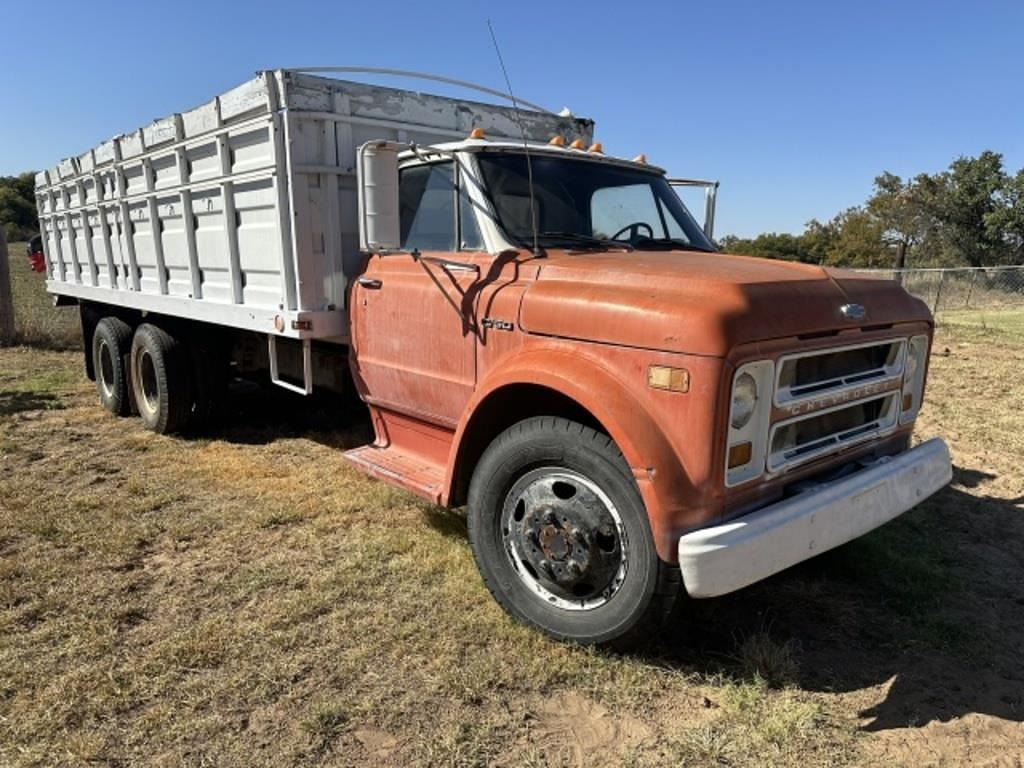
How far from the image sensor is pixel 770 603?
3561 mm

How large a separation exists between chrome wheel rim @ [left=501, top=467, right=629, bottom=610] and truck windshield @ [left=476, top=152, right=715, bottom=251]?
1.25m

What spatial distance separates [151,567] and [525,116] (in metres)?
A: 3.95

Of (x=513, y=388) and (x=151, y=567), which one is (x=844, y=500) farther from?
(x=151, y=567)

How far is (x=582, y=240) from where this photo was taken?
12.4 feet

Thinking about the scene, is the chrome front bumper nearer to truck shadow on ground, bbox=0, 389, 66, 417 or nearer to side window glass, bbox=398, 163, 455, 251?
side window glass, bbox=398, 163, 455, 251

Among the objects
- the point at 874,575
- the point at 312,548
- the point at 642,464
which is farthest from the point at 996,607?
the point at 312,548

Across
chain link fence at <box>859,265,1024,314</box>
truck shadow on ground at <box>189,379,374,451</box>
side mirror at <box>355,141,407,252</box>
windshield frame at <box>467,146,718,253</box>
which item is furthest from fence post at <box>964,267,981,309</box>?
side mirror at <box>355,141,407,252</box>

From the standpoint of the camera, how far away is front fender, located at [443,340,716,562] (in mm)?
2619

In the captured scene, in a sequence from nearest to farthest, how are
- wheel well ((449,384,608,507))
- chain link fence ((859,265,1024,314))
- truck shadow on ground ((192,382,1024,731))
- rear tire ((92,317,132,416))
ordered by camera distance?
1. truck shadow on ground ((192,382,1024,731))
2. wheel well ((449,384,608,507))
3. rear tire ((92,317,132,416))
4. chain link fence ((859,265,1024,314))

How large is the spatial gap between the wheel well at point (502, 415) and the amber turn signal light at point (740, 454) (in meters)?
0.55

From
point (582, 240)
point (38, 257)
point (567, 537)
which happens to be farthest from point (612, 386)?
point (38, 257)

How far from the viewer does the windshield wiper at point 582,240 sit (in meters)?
3.72

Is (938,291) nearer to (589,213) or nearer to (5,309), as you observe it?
(589,213)

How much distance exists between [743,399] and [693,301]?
400 millimetres
